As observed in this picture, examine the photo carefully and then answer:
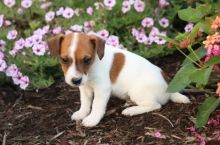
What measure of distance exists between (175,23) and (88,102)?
2.16 metres

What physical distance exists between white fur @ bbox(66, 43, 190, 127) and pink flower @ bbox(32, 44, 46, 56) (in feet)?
2.81

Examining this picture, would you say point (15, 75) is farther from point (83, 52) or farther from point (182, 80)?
point (182, 80)

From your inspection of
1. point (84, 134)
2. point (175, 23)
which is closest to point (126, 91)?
point (84, 134)

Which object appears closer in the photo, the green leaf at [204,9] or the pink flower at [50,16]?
the green leaf at [204,9]

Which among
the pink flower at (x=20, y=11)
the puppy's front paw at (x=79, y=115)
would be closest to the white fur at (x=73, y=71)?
the puppy's front paw at (x=79, y=115)

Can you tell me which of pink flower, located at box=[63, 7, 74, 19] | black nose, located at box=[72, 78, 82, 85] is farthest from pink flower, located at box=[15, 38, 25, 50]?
black nose, located at box=[72, 78, 82, 85]

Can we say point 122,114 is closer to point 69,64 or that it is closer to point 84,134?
point 84,134

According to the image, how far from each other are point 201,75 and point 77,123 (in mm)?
1388

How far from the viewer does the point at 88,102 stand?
5.02 metres

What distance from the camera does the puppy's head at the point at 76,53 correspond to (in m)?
4.39

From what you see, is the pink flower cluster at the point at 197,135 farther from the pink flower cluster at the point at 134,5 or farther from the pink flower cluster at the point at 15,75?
the pink flower cluster at the point at 134,5

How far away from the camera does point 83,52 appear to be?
14.5 feet

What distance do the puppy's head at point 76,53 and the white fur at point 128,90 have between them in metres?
0.32

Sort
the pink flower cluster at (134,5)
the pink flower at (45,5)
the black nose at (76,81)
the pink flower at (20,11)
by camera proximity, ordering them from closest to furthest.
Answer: the black nose at (76,81) → the pink flower cluster at (134,5) → the pink flower at (45,5) → the pink flower at (20,11)
